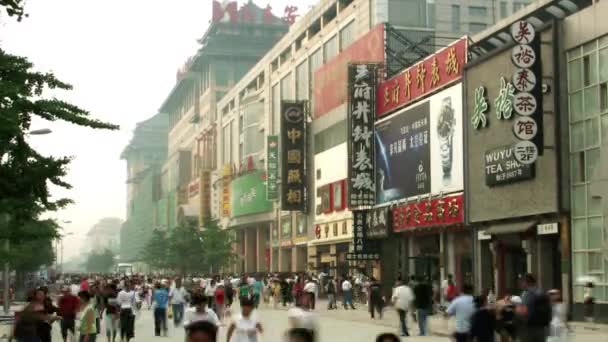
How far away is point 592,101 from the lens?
37219mm

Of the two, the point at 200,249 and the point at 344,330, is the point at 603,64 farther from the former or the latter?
the point at 200,249

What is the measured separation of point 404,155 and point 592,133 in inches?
710

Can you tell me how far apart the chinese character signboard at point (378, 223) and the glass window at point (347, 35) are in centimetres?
1621

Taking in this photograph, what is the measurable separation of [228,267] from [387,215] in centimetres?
5226

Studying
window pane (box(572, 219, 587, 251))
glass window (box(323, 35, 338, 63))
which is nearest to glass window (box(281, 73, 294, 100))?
glass window (box(323, 35, 338, 63))

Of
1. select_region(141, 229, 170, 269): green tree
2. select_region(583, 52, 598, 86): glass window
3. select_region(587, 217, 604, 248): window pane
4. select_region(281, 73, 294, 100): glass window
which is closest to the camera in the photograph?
select_region(587, 217, 604, 248): window pane

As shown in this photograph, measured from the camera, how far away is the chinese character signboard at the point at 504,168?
40.2 meters

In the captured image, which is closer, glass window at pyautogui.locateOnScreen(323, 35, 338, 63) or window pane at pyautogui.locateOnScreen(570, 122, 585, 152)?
window pane at pyautogui.locateOnScreen(570, 122, 585, 152)

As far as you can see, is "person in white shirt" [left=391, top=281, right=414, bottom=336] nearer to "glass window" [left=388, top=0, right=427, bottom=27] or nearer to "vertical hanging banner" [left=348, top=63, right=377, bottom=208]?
"vertical hanging banner" [left=348, top=63, right=377, bottom=208]

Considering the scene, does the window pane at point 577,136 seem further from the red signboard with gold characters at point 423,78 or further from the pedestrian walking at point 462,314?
the pedestrian walking at point 462,314

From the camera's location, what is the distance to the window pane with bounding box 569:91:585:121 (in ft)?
124

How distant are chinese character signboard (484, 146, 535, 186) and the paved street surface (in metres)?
5.97

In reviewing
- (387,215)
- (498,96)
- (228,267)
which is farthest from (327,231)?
(228,267)

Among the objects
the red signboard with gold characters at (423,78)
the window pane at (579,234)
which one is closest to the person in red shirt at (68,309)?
the window pane at (579,234)
